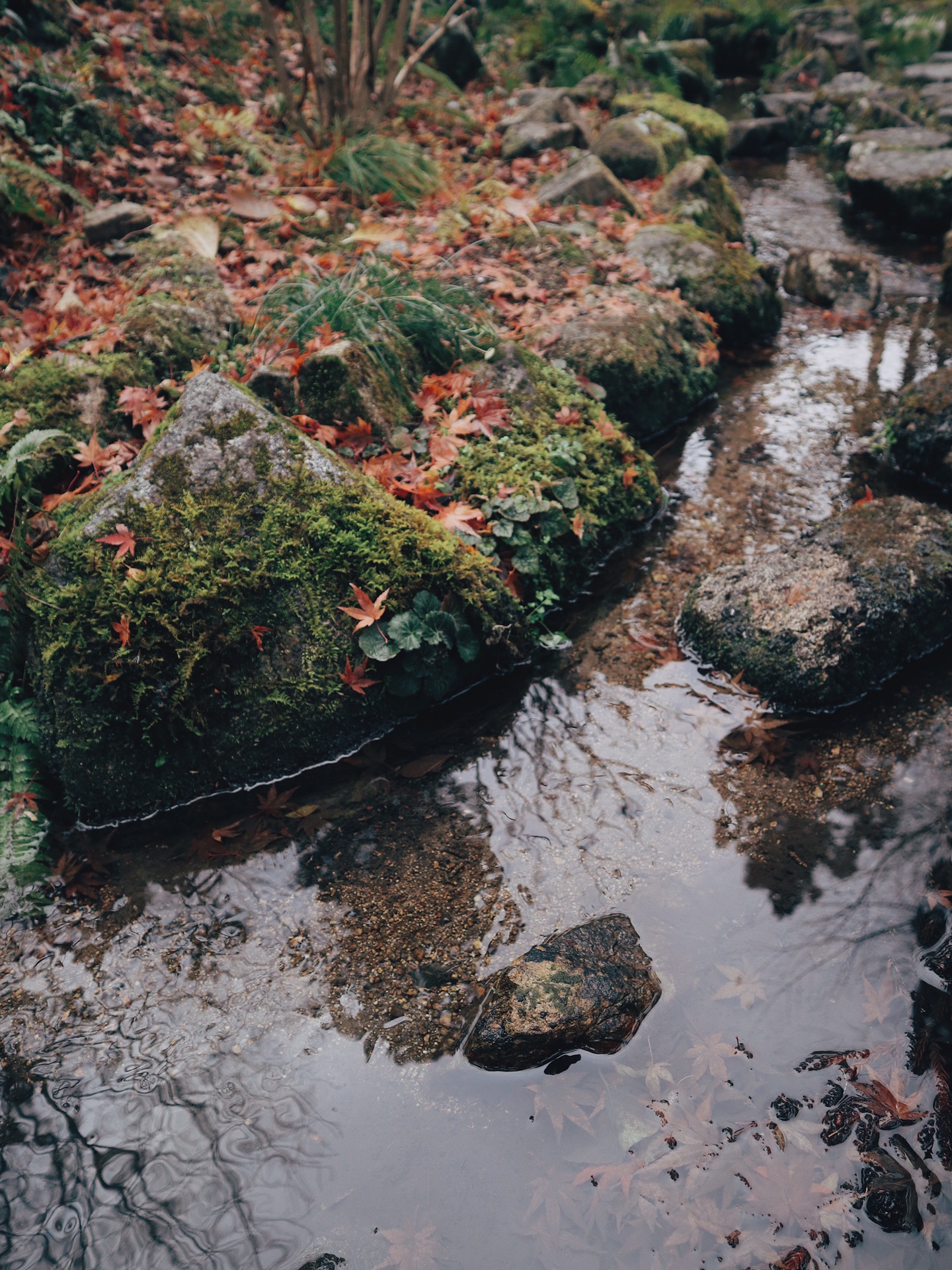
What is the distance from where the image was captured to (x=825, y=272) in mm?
7203

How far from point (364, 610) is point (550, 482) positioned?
4.78 ft

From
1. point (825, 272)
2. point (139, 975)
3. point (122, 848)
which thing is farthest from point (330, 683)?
point (825, 272)

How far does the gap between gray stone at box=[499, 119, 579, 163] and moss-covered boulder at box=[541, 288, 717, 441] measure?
3388 millimetres

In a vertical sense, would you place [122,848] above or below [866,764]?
below

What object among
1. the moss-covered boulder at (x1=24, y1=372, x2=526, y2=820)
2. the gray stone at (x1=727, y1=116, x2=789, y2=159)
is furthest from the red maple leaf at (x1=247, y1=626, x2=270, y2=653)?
the gray stone at (x1=727, y1=116, x2=789, y2=159)

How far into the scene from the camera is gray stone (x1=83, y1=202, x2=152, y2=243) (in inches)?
224

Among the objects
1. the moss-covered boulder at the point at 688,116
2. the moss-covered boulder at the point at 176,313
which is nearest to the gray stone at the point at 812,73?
the moss-covered boulder at the point at 688,116

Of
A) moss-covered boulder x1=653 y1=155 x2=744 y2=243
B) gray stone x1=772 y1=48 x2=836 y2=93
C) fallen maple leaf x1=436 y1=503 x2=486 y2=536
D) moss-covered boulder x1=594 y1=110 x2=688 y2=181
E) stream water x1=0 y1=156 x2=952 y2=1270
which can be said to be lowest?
stream water x1=0 y1=156 x2=952 y2=1270

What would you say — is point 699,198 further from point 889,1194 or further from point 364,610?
point 889,1194

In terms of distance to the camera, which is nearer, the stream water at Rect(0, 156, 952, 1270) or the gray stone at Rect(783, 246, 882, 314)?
the stream water at Rect(0, 156, 952, 1270)

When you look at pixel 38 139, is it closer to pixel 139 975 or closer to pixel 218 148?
pixel 218 148

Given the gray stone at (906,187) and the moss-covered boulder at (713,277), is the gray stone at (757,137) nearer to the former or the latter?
the gray stone at (906,187)

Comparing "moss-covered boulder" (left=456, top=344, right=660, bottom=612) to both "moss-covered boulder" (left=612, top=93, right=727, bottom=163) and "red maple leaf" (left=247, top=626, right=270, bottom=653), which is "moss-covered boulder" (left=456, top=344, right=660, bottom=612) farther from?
"moss-covered boulder" (left=612, top=93, right=727, bottom=163)

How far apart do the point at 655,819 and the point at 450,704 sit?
1.18 metres
